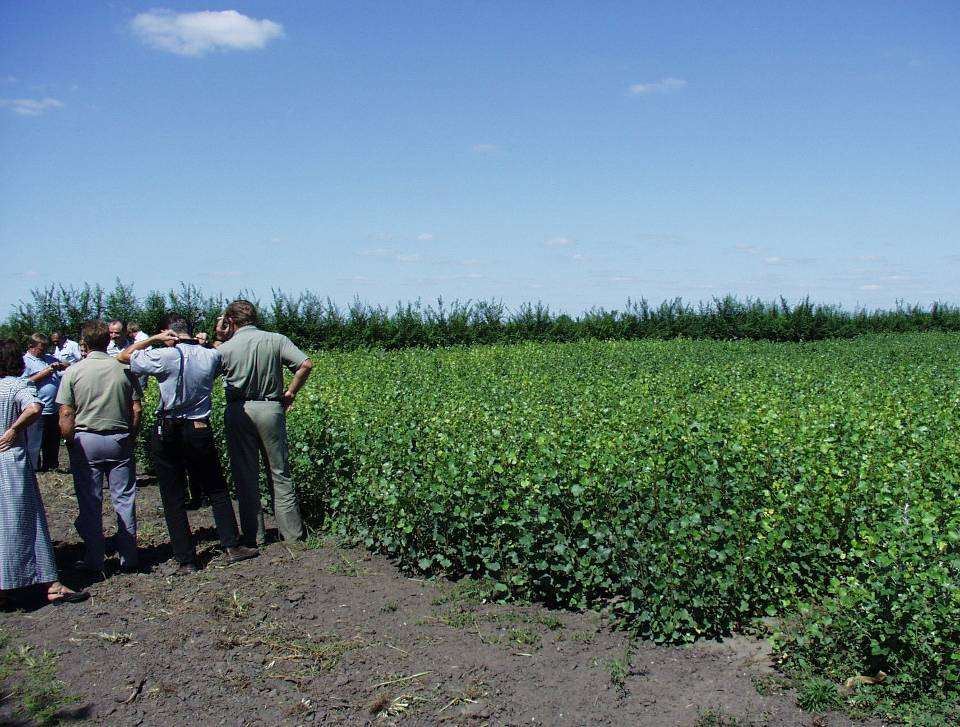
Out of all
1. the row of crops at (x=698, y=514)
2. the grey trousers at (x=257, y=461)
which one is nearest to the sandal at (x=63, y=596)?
the grey trousers at (x=257, y=461)

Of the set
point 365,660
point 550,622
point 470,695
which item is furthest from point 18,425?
point 550,622

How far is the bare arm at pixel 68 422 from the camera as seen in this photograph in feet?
20.9

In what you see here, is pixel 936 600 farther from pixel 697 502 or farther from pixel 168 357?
→ pixel 168 357

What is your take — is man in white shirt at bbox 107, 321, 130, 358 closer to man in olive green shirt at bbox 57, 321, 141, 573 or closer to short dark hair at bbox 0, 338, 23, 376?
man in olive green shirt at bbox 57, 321, 141, 573

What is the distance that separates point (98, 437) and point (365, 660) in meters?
3.27

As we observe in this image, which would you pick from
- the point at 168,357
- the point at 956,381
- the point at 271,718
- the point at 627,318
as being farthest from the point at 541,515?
the point at 627,318

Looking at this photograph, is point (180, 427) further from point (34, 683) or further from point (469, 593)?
point (469, 593)

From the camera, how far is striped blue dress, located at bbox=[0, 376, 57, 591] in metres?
5.87

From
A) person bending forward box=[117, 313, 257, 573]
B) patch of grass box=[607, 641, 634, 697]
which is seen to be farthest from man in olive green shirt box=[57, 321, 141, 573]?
patch of grass box=[607, 641, 634, 697]

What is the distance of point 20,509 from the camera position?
593 cm

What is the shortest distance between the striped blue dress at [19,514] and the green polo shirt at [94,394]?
42 centimetres

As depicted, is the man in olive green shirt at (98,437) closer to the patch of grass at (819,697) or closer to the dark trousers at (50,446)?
the patch of grass at (819,697)

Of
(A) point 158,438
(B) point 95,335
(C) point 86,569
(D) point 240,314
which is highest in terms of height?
(D) point 240,314

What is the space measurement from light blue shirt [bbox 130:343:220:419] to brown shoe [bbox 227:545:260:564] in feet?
3.93
